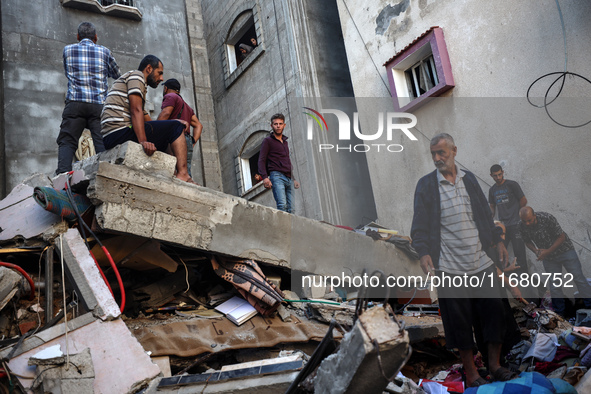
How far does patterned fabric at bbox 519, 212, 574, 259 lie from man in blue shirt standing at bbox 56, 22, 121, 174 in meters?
5.57

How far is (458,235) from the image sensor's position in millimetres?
3957

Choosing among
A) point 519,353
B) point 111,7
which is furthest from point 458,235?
point 111,7

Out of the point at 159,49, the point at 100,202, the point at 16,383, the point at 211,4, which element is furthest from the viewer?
the point at 211,4

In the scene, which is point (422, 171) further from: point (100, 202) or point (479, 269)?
point (100, 202)

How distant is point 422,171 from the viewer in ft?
27.2

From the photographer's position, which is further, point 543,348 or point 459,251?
point 543,348

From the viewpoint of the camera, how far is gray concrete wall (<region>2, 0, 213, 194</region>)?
991 centimetres

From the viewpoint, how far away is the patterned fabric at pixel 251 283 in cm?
538

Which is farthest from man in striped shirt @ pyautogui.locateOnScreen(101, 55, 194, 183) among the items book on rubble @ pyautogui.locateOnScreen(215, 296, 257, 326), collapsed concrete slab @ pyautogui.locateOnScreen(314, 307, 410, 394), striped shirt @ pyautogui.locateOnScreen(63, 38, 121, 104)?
collapsed concrete slab @ pyautogui.locateOnScreen(314, 307, 410, 394)

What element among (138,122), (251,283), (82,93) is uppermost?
(82,93)

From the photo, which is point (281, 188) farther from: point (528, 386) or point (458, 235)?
point (528, 386)

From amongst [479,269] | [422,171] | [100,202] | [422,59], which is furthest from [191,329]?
[422,59]

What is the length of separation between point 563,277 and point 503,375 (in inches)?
138

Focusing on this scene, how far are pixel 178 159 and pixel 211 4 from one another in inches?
402
